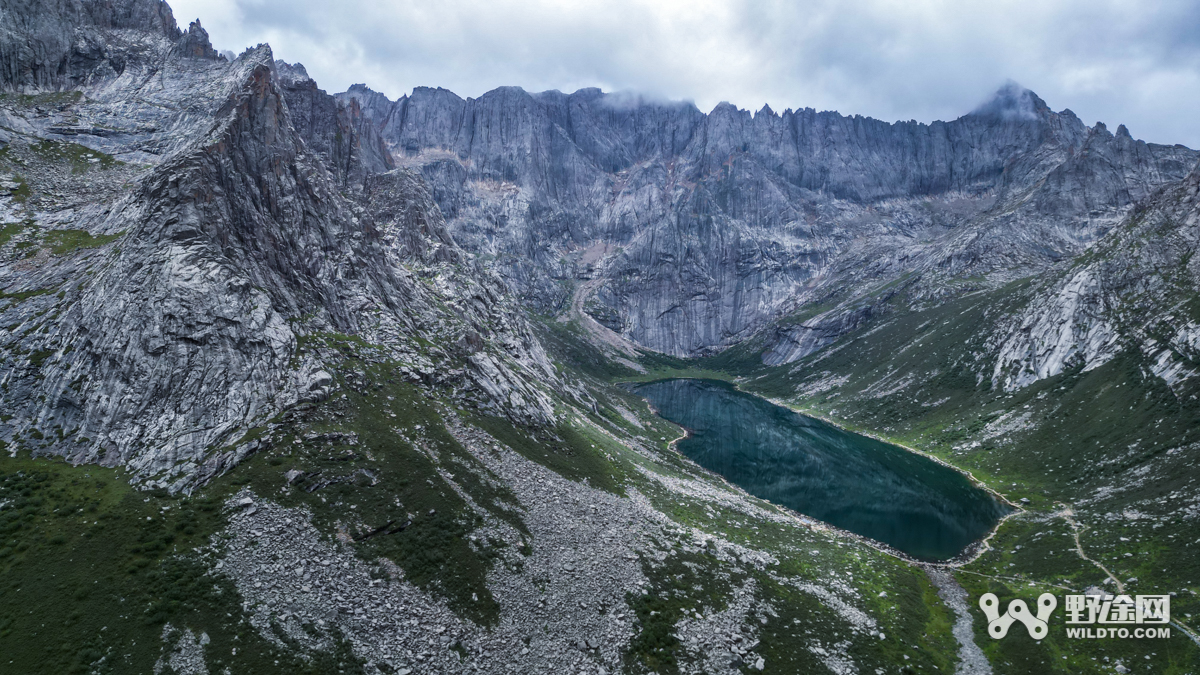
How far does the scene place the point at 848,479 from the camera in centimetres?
9669

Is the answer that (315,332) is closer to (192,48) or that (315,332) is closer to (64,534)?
(64,534)

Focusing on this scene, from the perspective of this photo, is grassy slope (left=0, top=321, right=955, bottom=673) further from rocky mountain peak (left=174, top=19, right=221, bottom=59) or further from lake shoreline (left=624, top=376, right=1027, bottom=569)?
rocky mountain peak (left=174, top=19, right=221, bottom=59)

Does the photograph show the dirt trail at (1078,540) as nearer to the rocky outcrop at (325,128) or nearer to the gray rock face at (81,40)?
the rocky outcrop at (325,128)

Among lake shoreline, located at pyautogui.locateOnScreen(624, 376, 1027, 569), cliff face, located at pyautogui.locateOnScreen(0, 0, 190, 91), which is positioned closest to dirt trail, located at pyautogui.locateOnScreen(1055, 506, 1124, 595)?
lake shoreline, located at pyautogui.locateOnScreen(624, 376, 1027, 569)

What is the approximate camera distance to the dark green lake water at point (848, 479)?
233 ft

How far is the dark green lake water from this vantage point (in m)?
70.9

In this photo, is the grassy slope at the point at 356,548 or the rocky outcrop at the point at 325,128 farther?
the rocky outcrop at the point at 325,128

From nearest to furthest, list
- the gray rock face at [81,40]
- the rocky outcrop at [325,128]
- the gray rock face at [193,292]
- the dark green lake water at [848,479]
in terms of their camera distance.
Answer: the gray rock face at [193,292], the dark green lake water at [848,479], the gray rock face at [81,40], the rocky outcrop at [325,128]

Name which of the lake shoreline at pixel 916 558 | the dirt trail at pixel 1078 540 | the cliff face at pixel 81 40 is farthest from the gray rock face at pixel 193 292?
the dirt trail at pixel 1078 540

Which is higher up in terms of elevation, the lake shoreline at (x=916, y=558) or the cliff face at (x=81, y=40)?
the cliff face at (x=81, y=40)

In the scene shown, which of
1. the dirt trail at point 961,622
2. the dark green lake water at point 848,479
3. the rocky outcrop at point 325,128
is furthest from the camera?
the rocky outcrop at point 325,128

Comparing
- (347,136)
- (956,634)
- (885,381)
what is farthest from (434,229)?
(885,381)

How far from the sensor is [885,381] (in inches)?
6029

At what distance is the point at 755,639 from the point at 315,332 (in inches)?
2025
